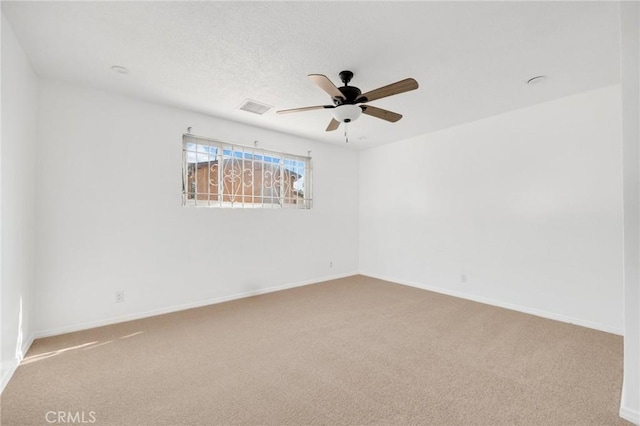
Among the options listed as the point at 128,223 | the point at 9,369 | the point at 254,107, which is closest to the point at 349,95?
the point at 254,107

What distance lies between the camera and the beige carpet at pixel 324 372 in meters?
1.66

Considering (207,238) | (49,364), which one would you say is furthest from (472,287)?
(49,364)

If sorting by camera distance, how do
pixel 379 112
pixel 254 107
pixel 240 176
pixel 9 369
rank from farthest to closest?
pixel 240 176 → pixel 254 107 → pixel 379 112 → pixel 9 369

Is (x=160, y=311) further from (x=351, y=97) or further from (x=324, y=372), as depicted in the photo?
(x=351, y=97)

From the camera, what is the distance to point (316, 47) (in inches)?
88.0

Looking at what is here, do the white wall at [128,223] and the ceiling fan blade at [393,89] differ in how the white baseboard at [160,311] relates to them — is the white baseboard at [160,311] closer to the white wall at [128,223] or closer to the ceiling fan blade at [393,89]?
the white wall at [128,223]

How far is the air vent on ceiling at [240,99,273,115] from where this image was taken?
131 inches

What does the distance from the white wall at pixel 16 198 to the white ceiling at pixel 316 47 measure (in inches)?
10.3

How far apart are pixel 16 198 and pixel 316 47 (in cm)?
274

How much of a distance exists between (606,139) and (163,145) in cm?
506

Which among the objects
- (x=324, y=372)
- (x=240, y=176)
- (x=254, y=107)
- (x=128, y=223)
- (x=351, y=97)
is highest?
(x=254, y=107)

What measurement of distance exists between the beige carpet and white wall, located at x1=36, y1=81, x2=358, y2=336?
356mm

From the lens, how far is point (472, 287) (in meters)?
3.99

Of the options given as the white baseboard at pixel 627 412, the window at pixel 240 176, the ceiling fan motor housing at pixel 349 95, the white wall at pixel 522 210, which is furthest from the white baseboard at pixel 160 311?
the white baseboard at pixel 627 412
